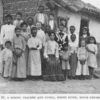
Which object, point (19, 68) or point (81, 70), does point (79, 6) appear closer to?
point (81, 70)

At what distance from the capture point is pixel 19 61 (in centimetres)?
721

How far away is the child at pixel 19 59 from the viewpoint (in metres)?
7.18

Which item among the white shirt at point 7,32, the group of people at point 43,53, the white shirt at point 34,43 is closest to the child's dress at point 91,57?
the group of people at point 43,53

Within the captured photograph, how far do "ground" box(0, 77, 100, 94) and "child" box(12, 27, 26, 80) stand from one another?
18 centimetres

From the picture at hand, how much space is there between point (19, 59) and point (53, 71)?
0.82 meters

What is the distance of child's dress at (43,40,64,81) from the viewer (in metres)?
7.27

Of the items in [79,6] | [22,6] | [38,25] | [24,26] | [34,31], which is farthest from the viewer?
[22,6]

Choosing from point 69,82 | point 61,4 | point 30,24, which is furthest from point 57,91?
point 61,4

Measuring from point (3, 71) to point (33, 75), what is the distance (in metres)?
0.70

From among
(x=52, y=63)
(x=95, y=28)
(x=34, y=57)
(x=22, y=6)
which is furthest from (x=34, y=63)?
(x=95, y=28)

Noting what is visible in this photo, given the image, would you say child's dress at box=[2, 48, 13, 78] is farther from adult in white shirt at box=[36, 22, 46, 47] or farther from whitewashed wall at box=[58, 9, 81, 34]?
whitewashed wall at box=[58, 9, 81, 34]

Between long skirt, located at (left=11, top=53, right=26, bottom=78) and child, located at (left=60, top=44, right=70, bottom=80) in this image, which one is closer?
long skirt, located at (left=11, top=53, right=26, bottom=78)

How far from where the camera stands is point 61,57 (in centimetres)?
744

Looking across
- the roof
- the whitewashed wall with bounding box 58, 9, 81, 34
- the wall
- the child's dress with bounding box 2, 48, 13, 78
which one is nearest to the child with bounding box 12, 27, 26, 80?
the child's dress with bounding box 2, 48, 13, 78
